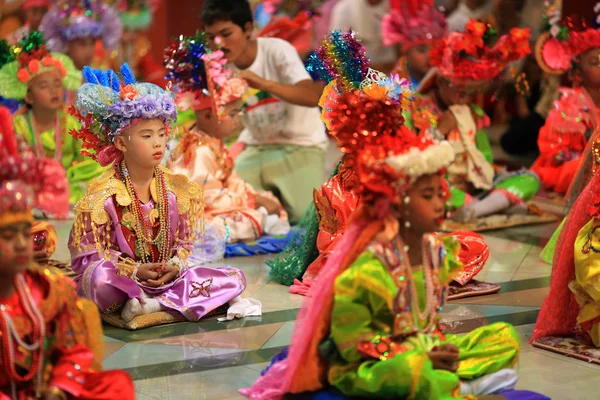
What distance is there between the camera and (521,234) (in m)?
6.34

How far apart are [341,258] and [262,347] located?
3.40 feet

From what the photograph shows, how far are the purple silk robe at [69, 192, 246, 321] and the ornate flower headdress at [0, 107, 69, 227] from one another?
1.43 metres

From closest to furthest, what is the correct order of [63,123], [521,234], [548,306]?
1. [548,306]
2. [521,234]
3. [63,123]

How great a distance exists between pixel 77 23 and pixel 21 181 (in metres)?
5.60

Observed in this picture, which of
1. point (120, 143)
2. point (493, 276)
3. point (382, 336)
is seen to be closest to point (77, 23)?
point (120, 143)

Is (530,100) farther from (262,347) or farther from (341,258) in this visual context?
(341,258)

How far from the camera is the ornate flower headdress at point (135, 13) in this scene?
11391 millimetres

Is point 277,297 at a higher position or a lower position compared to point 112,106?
lower

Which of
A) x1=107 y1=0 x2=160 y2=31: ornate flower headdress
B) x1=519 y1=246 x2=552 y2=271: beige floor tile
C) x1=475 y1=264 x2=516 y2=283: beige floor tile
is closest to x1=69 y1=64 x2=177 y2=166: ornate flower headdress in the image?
x1=475 y1=264 x2=516 y2=283: beige floor tile

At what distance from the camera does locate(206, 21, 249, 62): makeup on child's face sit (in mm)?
6375

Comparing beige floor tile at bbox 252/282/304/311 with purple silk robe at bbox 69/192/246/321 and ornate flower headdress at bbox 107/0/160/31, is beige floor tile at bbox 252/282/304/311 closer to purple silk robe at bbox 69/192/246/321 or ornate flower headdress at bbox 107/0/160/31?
purple silk robe at bbox 69/192/246/321

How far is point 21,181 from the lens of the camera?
3.04 metres

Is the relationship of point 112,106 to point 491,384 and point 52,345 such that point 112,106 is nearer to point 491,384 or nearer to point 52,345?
point 52,345

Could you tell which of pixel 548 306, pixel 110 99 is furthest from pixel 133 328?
pixel 548 306
